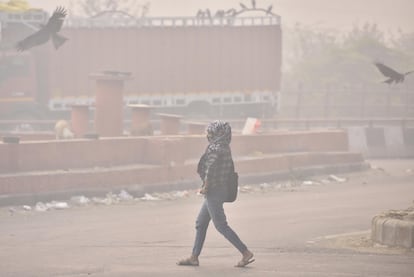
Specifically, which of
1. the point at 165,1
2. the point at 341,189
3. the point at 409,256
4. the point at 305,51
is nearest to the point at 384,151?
the point at 341,189

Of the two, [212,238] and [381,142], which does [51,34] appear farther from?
[381,142]

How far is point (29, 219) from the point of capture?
15.3 metres

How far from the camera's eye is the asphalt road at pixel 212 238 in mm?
10578

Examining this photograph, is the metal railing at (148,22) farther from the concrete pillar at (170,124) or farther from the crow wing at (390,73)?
the crow wing at (390,73)

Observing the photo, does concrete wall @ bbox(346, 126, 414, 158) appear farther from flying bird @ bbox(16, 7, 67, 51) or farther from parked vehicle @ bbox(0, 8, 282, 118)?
flying bird @ bbox(16, 7, 67, 51)

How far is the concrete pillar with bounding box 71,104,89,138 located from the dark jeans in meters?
12.3

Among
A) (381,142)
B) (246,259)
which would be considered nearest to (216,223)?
(246,259)

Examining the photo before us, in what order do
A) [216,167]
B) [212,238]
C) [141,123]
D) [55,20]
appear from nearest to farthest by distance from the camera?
[216,167]
[212,238]
[55,20]
[141,123]

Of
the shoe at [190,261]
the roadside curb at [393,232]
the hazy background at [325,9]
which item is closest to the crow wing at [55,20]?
the roadside curb at [393,232]

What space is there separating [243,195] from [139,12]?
48.0 metres

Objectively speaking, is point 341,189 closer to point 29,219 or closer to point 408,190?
point 408,190

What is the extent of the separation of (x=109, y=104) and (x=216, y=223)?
38.6 feet

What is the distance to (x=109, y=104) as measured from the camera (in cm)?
2209

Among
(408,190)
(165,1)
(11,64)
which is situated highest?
(165,1)
